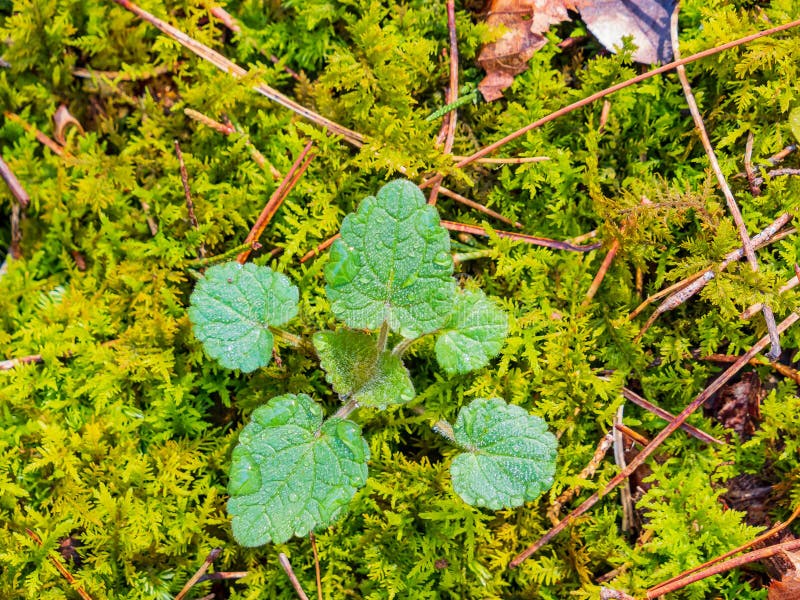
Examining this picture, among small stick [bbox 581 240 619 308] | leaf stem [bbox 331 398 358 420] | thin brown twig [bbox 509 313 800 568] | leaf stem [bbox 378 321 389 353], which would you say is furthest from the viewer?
small stick [bbox 581 240 619 308]

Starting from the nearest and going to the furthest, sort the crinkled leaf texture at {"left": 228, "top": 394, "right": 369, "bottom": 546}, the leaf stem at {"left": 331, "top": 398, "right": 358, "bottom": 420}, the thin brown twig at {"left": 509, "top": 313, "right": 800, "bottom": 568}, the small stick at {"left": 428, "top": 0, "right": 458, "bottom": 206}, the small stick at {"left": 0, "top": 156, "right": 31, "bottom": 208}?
the crinkled leaf texture at {"left": 228, "top": 394, "right": 369, "bottom": 546}
the leaf stem at {"left": 331, "top": 398, "right": 358, "bottom": 420}
the thin brown twig at {"left": 509, "top": 313, "right": 800, "bottom": 568}
the small stick at {"left": 428, "top": 0, "right": 458, "bottom": 206}
the small stick at {"left": 0, "top": 156, "right": 31, "bottom": 208}

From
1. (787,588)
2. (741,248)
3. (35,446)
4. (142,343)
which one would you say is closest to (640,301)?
(741,248)

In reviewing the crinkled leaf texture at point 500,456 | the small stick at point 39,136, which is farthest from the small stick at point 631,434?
the small stick at point 39,136

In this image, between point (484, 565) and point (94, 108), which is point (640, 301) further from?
point (94, 108)

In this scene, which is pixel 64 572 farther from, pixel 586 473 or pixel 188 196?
pixel 586 473

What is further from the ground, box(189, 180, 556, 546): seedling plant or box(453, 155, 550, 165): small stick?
box(453, 155, 550, 165): small stick

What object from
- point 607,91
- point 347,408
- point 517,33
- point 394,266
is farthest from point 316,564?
point 517,33

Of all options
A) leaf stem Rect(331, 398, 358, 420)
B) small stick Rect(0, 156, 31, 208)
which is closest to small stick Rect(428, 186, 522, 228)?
leaf stem Rect(331, 398, 358, 420)

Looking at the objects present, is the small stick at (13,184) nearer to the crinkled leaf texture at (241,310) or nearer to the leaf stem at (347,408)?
the crinkled leaf texture at (241,310)

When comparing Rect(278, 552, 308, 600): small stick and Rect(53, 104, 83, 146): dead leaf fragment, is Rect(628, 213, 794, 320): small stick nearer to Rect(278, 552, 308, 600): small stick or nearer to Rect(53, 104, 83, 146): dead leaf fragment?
Rect(278, 552, 308, 600): small stick
